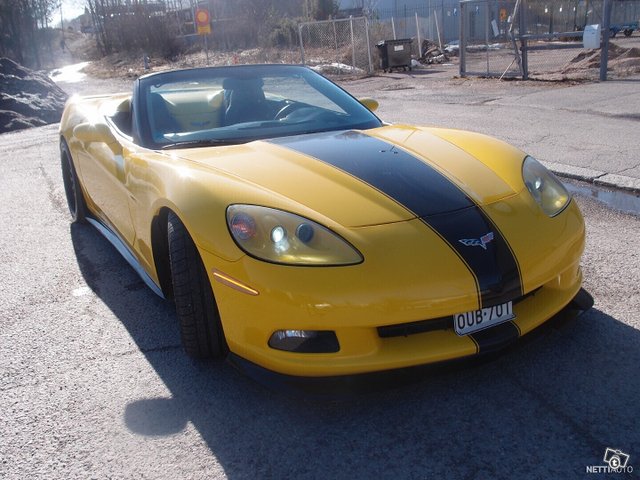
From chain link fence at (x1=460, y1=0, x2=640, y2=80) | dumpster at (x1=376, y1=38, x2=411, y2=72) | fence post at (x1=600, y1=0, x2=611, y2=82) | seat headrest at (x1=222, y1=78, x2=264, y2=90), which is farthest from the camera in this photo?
dumpster at (x1=376, y1=38, x2=411, y2=72)

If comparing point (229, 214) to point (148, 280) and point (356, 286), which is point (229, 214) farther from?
point (148, 280)

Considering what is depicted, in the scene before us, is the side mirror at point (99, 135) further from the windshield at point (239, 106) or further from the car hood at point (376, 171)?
the car hood at point (376, 171)

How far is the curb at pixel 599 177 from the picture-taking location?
16.7ft

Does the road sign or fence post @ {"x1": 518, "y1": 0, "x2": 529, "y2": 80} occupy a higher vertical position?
the road sign

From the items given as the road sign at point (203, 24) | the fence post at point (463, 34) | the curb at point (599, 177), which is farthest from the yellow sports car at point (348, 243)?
the road sign at point (203, 24)

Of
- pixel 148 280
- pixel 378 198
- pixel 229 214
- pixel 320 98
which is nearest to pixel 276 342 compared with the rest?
pixel 229 214

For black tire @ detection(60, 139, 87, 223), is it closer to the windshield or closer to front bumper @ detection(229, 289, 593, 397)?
the windshield

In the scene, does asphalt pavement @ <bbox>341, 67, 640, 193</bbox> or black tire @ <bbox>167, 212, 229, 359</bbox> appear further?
asphalt pavement @ <bbox>341, 67, 640, 193</bbox>

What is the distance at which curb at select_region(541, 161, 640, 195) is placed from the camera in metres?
5.08

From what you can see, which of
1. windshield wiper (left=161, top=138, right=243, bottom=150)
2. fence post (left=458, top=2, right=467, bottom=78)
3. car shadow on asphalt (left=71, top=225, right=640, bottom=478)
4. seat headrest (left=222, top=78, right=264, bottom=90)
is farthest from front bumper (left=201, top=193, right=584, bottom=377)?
fence post (left=458, top=2, right=467, bottom=78)

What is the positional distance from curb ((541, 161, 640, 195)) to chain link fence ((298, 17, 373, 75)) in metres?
14.3

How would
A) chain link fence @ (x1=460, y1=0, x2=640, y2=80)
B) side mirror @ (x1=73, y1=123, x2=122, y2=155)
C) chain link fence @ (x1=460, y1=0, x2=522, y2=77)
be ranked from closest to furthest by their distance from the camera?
side mirror @ (x1=73, y1=123, x2=122, y2=155) < chain link fence @ (x1=460, y1=0, x2=640, y2=80) < chain link fence @ (x1=460, y1=0, x2=522, y2=77)

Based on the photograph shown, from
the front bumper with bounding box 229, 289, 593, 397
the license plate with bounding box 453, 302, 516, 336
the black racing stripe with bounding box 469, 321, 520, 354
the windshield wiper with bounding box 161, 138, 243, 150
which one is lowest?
the front bumper with bounding box 229, 289, 593, 397

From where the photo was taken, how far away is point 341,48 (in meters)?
21.3
